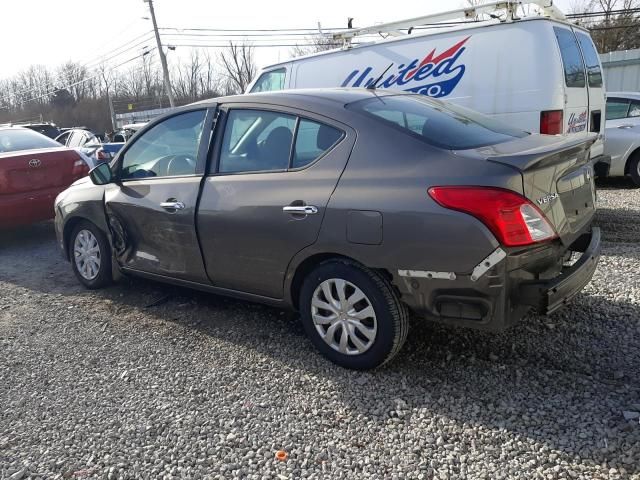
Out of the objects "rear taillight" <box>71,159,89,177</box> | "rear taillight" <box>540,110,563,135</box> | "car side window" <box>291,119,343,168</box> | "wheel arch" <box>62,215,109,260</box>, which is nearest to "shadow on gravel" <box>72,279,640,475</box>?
Result: "car side window" <box>291,119,343,168</box>

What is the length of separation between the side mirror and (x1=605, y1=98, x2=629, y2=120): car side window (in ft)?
26.3

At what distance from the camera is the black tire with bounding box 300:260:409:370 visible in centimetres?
292

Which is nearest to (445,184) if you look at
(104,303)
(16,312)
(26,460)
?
(26,460)

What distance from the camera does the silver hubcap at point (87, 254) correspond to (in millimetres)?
4786

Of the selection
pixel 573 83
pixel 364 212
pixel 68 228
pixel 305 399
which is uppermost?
pixel 573 83

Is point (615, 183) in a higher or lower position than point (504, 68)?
lower

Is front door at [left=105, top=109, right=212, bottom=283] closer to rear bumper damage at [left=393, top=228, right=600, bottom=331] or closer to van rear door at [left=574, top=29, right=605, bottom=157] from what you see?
rear bumper damage at [left=393, top=228, right=600, bottom=331]

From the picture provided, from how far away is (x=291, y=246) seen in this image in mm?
3199

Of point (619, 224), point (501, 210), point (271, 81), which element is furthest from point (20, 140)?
point (619, 224)

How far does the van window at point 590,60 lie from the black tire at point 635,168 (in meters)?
2.37

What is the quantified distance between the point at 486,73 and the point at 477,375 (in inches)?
163

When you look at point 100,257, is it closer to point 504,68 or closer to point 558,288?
point 558,288

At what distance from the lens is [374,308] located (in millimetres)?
2961

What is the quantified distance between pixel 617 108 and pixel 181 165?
7.86 meters
